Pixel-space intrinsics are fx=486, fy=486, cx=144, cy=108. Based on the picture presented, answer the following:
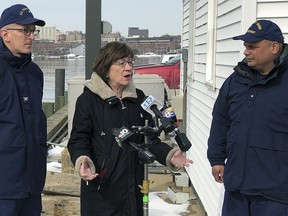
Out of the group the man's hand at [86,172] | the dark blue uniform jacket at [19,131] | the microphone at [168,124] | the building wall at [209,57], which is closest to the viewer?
the microphone at [168,124]

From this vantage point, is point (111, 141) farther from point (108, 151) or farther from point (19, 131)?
point (19, 131)

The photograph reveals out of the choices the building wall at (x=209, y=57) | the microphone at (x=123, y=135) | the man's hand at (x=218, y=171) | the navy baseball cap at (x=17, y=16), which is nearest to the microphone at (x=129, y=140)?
the microphone at (x=123, y=135)

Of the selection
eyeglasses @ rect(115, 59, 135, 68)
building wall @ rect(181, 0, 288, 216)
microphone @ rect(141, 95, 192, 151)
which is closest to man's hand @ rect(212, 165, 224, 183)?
microphone @ rect(141, 95, 192, 151)

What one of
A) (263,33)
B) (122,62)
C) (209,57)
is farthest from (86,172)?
(209,57)

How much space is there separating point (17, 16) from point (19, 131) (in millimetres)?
793

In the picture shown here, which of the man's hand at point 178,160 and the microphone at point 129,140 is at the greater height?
the microphone at point 129,140

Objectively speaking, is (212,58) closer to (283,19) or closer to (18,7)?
(283,19)

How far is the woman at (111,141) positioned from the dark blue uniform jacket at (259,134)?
1.36 ft

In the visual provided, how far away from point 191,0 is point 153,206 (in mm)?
3637

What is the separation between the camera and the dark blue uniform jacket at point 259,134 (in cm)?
324

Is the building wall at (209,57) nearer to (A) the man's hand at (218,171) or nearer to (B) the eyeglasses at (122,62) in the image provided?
(A) the man's hand at (218,171)

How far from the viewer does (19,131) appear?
327 centimetres

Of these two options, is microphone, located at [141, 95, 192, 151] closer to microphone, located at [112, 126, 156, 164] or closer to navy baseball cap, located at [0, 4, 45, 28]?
microphone, located at [112, 126, 156, 164]

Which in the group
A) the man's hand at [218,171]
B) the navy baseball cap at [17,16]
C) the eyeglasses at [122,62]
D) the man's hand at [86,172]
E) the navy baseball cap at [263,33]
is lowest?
the man's hand at [218,171]
